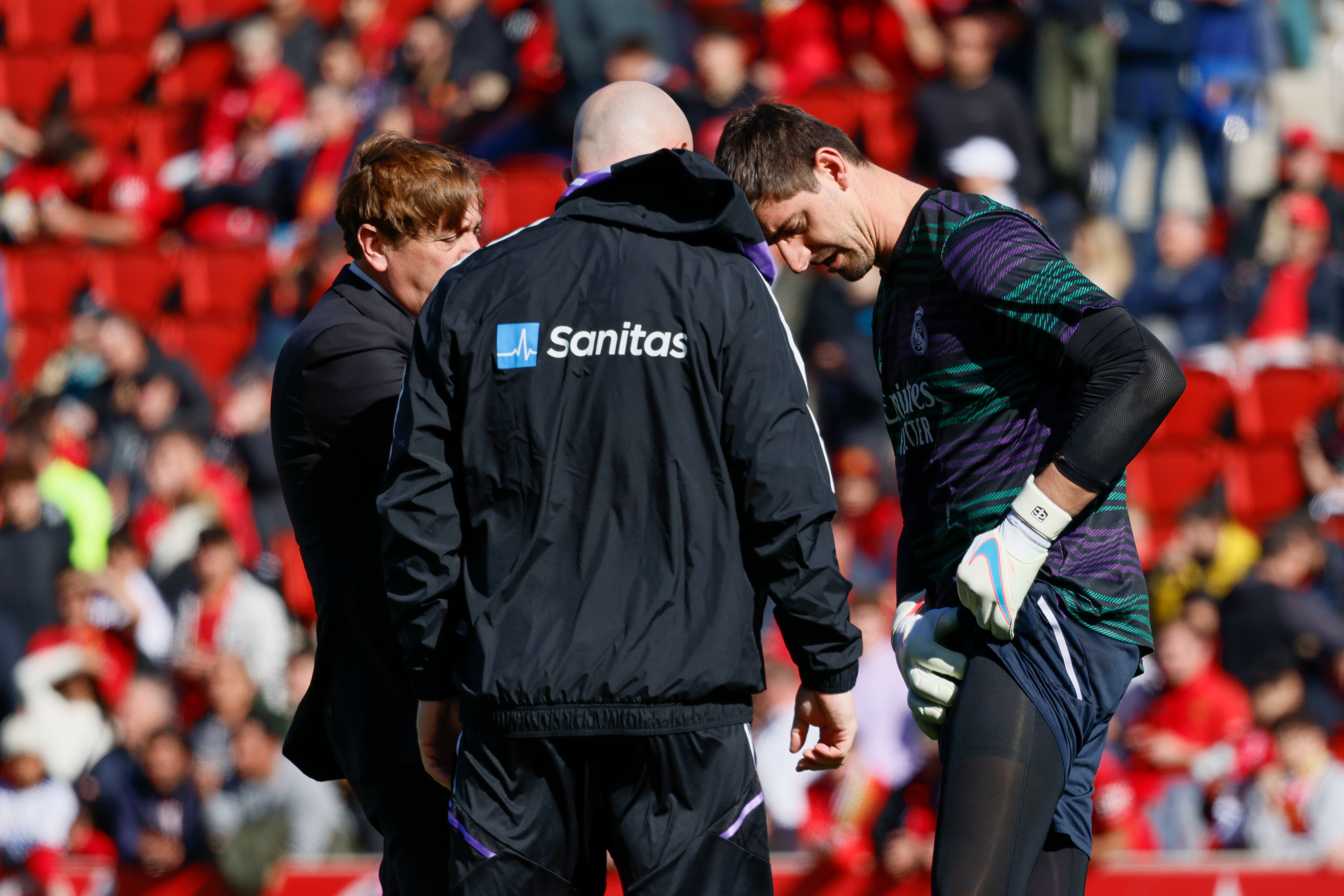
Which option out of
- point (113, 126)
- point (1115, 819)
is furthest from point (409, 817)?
point (113, 126)

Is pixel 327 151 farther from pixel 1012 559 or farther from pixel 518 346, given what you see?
pixel 1012 559

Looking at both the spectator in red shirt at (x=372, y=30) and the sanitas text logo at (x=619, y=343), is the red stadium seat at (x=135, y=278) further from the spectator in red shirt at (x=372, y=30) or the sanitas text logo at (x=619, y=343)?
the sanitas text logo at (x=619, y=343)

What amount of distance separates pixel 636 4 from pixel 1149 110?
3.24 m

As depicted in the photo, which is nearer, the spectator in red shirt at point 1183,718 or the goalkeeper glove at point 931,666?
the goalkeeper glove at point 931,666

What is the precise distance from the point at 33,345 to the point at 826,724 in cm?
→ 1021

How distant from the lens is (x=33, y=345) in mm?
11570

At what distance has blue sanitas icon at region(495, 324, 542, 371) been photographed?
273 cm

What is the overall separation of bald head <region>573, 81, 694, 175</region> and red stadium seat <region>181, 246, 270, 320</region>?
868cm

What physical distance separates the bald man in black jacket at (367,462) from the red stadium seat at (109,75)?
11368mm

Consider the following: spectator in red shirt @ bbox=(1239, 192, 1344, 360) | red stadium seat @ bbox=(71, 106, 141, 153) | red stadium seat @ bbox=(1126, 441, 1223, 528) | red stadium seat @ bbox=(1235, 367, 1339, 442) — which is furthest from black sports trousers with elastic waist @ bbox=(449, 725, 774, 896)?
red stadium seat @ bbox=(71, 106, 141, 153)

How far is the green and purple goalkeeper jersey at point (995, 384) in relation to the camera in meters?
2.87

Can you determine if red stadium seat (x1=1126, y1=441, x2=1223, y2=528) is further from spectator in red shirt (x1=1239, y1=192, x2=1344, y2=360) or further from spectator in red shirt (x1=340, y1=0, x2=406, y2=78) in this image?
spectator in red shirt (x1=340, y1=0, x2=406, y2=78)

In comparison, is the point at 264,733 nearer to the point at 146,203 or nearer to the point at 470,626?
the point at 470,626

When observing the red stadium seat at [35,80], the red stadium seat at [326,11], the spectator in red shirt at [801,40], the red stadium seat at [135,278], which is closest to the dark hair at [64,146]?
the red stadium seat at [135,278]
